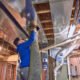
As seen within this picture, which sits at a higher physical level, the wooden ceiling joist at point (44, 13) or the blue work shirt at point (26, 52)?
the wooden ceiling joist at point (44, 13)

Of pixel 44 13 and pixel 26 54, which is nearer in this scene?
pixel 26 54

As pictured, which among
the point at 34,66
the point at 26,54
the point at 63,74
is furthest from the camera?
the point at 63,74

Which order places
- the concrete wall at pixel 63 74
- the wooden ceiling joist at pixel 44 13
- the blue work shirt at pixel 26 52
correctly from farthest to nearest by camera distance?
the concrete wall at pixel 63 74 < the wooden ceiling joist at pixel 44 13 < the blue work shirt at pixel 26 52

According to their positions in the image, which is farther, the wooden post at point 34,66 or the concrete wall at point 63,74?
the concrete wall at point 63,74

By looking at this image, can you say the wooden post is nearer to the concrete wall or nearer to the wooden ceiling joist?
the wooden ceiling joist

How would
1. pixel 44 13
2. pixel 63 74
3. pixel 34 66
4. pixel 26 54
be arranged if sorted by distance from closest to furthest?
pixel 34 66
pixel 26 54
pixel 44 13
pixel 63 74

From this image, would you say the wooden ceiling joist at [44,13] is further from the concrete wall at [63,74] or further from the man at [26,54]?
the concrete wall at [63,74]

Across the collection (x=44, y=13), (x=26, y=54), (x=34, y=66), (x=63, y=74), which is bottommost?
(x=63, y=74)

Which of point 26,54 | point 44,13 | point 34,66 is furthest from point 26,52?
point 44,13

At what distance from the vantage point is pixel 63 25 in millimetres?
1882

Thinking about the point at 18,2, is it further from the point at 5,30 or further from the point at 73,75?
the point at 73,75

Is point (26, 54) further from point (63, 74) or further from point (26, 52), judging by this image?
point (63, 74)

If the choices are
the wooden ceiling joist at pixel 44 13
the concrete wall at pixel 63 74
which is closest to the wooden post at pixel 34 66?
the wooden ceiling joist at pixel 44 13

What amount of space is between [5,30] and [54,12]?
775mm
